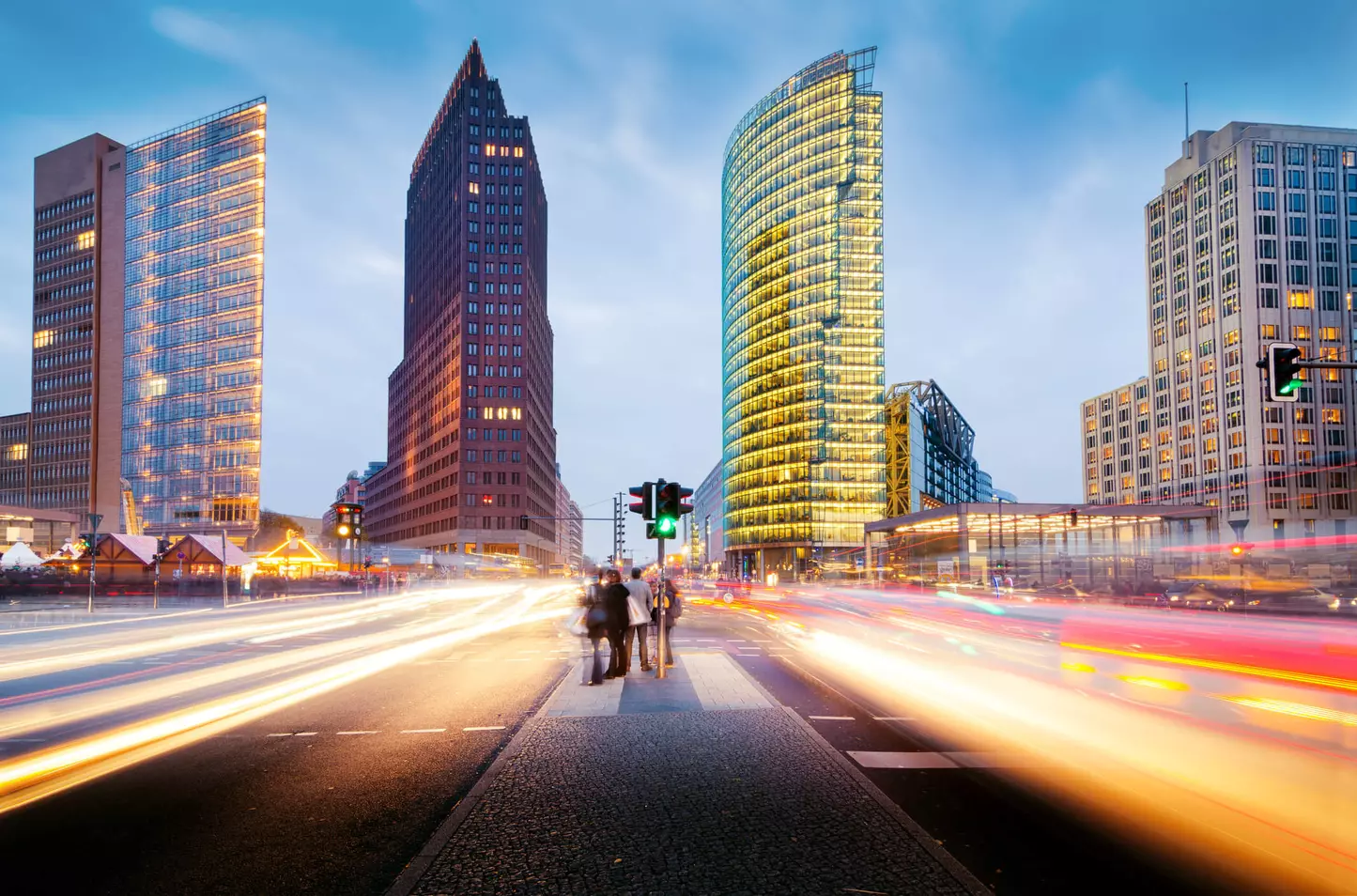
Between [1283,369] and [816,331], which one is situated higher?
[816,331]

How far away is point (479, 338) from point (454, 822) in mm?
121450

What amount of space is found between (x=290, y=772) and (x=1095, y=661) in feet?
41.0

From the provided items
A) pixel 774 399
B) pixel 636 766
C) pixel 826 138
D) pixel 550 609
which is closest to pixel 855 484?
pixel 774 399

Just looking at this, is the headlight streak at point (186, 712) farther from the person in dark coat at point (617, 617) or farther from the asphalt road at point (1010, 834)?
the asphalt road at point (1010, 834)

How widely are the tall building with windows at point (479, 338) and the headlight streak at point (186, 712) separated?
100208 millimetres

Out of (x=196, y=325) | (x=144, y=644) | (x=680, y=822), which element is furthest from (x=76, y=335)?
(x=680, y=822)

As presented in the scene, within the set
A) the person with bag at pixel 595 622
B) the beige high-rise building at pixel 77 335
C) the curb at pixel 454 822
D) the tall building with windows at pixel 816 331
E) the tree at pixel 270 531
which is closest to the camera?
the curb at pixel 454 822

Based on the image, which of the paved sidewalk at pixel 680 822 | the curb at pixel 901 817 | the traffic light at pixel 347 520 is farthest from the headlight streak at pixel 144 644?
the curb at pixel 901 817

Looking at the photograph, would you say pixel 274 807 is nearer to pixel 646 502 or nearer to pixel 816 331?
pixel 646 502

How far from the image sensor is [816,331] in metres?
133

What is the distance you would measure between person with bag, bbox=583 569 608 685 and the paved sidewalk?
3.55 m

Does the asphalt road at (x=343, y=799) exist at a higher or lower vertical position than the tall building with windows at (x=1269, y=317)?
lower

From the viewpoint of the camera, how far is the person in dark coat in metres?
14.4

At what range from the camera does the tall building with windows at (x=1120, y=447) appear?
132 meters
